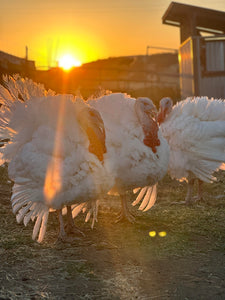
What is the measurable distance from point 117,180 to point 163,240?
3.32 feet

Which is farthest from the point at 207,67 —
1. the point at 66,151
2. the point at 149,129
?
the point at 66,151

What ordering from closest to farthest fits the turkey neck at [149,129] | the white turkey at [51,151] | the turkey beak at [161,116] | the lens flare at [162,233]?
the white turkey at [51,151], the lens flare at [162,233], the turkey neck at [149,129], the turkey beak at [161,116]

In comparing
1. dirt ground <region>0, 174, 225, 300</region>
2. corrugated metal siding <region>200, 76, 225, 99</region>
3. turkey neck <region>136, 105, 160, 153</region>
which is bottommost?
dirt ground <region>0, 174, 225, 300</region>

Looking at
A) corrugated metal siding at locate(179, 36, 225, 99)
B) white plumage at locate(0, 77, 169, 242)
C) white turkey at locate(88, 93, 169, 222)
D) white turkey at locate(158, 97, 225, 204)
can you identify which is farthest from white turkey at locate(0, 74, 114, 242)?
corrugated metal siding at locate(179, 36, 225, 99)

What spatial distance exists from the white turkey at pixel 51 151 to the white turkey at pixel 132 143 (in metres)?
0.35

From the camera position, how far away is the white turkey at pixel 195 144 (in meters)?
7.69

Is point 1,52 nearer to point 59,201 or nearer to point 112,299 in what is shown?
point 59,201

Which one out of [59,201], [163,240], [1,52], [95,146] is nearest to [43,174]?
[59,201]

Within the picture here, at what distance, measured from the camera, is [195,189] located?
905cm

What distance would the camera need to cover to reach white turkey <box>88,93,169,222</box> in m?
5.82

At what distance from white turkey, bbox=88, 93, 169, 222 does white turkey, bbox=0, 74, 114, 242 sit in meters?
0.35

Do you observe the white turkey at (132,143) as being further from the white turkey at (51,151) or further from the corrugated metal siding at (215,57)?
the corrugated metal siding at (215,57)

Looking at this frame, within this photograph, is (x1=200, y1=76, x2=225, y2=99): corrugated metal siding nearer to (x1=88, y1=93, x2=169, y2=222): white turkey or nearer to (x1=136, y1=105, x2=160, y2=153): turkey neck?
(x1=88, y1=93, x2=169, y2=222): white turkey

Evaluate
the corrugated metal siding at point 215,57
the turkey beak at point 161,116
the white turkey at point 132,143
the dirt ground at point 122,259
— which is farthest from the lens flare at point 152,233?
the corrugated metal siding at point 215,57
